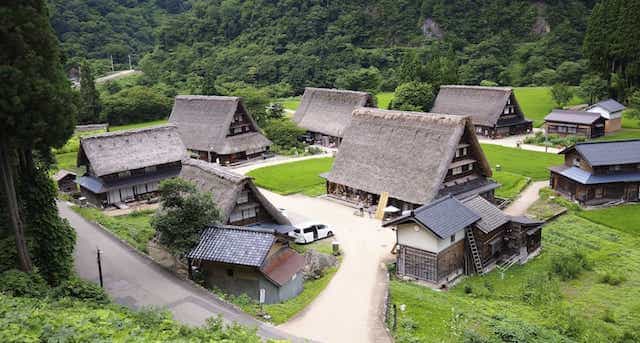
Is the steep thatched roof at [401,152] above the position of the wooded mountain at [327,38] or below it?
below

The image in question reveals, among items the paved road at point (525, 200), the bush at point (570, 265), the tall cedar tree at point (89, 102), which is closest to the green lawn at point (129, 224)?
the bush at point (570, 265)

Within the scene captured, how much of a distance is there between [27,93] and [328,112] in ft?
119

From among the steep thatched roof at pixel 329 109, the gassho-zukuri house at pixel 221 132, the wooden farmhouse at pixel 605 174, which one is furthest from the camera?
the steep thatched roof at pixel 329 109

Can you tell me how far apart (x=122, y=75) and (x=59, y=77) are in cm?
7316

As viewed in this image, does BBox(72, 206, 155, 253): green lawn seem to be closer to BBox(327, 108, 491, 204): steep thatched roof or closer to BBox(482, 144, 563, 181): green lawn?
BBox(327, 108, 491, 204): steep thatched roof

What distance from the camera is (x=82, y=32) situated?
296ft

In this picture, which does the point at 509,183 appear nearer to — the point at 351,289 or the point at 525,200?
the point at 525,200

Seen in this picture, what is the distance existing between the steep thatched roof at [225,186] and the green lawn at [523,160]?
839 inches

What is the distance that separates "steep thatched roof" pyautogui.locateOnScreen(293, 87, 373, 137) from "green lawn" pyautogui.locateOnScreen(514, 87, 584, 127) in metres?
20.6

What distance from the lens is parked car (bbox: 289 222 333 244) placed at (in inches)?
1029

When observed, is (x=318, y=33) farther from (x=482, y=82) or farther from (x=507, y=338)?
(x=507, y=338)

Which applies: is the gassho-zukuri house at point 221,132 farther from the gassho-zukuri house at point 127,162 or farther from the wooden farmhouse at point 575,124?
the wooden farmhouse at point 575,124

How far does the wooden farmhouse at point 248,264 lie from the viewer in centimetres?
1931

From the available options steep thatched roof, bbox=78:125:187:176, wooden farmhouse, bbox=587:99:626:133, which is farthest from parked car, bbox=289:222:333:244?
wooden farmhouse, bbox=587:99:626:133
